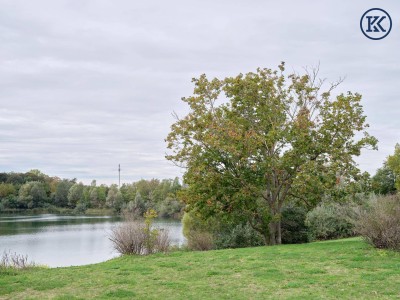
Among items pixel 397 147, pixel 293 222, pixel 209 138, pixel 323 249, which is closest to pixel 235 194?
pixel 209 138

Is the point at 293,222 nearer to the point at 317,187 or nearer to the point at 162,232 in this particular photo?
the point at 317,187

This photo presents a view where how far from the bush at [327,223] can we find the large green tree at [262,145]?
133 inches

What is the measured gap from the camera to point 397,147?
1387 inches

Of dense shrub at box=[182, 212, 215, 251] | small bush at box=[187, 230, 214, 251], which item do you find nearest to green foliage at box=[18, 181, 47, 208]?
dense shrub at box=[182, 212, 215, 251]

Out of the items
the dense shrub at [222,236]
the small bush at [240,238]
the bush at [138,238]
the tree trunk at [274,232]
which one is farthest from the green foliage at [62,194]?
the bush at [138,238]

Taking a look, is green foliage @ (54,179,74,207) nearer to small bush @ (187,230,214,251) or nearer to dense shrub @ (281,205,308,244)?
small bush @ (187,230,214,251)

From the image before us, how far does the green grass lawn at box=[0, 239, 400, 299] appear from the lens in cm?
714

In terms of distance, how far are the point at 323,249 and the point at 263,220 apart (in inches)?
207

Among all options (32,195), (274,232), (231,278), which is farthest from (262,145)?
(32,195)

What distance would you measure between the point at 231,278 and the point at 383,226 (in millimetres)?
4743

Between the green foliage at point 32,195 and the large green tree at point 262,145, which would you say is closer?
the large green tree at point 262,145

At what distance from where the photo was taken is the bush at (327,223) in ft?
67.8

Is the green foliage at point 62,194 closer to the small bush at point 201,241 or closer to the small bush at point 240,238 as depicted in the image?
the small bush at point 201,241

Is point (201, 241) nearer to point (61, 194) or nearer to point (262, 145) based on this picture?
point (262, 145)
